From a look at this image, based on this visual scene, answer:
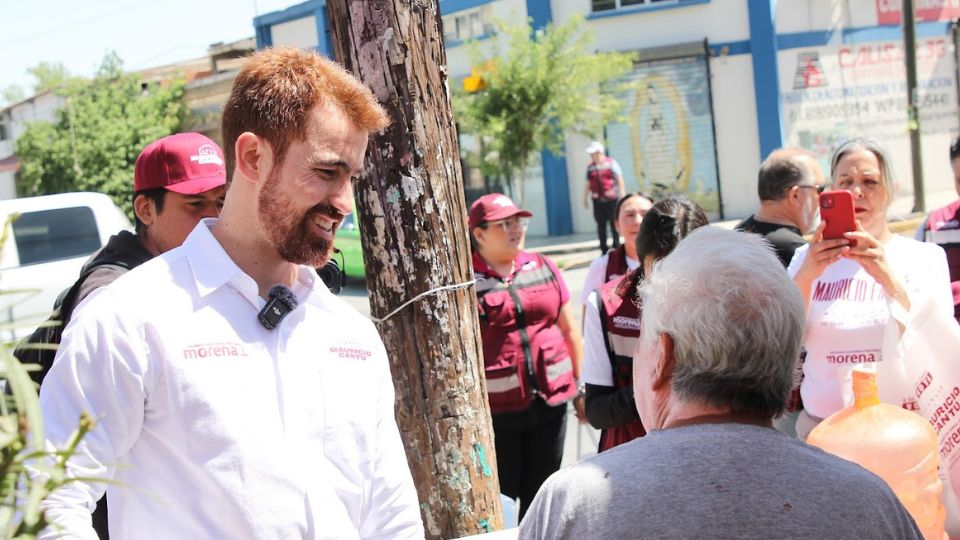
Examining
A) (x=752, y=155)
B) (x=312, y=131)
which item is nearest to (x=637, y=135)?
(x=752, y=155)

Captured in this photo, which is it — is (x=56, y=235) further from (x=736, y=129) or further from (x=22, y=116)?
(x=22, y=116)

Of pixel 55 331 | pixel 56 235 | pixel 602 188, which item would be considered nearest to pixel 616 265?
pixel 55 331

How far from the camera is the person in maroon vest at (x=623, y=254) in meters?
5.48

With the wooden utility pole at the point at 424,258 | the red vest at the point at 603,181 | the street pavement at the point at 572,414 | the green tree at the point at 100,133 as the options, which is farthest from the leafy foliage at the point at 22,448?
the green tree at the point at 100,133

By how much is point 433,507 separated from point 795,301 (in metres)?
1.58

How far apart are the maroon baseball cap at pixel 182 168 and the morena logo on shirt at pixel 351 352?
1.11 m

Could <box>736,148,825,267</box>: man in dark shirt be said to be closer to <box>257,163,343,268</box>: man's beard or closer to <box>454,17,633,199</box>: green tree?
<box>257,163,343,268</box>: man's beard

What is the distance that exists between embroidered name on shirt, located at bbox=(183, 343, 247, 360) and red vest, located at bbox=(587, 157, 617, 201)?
15598 millimetres

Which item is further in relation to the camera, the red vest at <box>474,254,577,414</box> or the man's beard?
the red vest at <box>474,254,577,414</box>

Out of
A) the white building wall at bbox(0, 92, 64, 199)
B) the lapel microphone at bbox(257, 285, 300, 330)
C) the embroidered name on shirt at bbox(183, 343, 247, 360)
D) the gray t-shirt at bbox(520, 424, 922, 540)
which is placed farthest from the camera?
the white building wall at bbox(0, 92, 64, 199)

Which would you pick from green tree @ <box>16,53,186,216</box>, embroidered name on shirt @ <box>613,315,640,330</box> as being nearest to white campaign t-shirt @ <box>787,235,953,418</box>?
embroidered name on shirt @ <box>613,315,640,330</box>

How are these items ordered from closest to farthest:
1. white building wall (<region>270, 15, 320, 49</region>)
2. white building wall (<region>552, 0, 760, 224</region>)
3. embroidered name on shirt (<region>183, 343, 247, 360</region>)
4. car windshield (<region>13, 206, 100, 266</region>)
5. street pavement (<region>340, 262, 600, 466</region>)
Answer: embroidered name on shirt (<region>183, 343, 247, 360</region>) < street pavement (<region>340, 262, 600, 466</region>) < car windshield (<region>13, 206, 100, 266</region>) < white building wall (<region>552, 0, 760, 224</region>) < white building wall (<region>270, 15, 320, 49</region>)

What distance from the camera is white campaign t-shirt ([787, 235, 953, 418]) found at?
3707 millimetres

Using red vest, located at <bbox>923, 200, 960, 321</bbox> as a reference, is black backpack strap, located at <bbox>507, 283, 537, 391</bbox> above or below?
below
